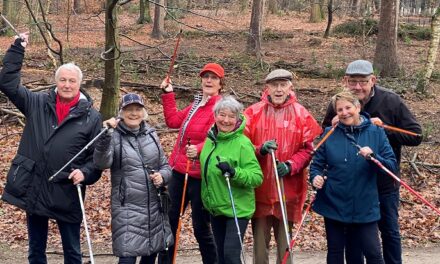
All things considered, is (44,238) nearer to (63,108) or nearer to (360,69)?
(63,108)

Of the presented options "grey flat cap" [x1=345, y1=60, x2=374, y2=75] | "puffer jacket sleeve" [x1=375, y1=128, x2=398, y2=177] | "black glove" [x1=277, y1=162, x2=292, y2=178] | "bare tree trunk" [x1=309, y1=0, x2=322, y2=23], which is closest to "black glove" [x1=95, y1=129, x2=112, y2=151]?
"black glove" [x1=277, y1=162, x2=292, y2=178]

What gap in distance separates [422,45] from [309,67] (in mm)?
8376

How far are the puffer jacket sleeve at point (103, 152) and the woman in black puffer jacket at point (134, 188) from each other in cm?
7

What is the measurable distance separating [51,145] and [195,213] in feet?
5.00

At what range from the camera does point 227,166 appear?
511 centimetres

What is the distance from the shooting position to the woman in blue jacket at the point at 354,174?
5.13 meters

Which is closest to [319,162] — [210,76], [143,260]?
[210,76]

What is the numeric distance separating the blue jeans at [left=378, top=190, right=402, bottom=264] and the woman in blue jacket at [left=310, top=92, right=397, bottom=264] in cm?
28

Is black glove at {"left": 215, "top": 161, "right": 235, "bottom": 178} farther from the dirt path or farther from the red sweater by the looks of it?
the dirt path

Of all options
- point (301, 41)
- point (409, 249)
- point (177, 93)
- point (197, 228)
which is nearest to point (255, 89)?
point (177, 93)

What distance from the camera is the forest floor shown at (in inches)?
324

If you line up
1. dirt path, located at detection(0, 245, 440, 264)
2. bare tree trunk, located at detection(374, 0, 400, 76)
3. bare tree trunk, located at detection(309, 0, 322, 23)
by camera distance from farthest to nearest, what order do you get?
1. bare tree trunk, located at detection(309, 0, 322, 23)
2. bare tree trunk, located at detection(374, 0, 400, 76)
3. dirt path, located at detection(0, 245, 440, 264)

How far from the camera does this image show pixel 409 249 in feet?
25.9

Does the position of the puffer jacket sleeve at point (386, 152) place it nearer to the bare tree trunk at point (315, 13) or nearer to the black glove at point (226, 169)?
the black glove at point (226, 169)
